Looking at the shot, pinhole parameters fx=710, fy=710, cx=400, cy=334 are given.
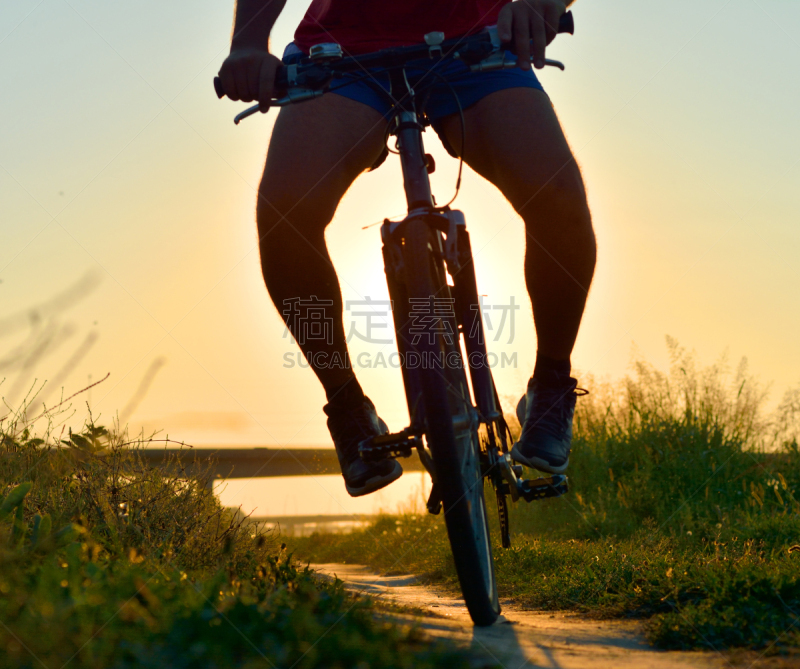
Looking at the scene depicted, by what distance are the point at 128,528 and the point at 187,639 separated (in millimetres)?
1750

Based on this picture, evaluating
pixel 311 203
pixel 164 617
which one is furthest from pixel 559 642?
pixel 311 203

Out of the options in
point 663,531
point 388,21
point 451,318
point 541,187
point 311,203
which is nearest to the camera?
point 451,318

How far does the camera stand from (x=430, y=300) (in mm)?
2273

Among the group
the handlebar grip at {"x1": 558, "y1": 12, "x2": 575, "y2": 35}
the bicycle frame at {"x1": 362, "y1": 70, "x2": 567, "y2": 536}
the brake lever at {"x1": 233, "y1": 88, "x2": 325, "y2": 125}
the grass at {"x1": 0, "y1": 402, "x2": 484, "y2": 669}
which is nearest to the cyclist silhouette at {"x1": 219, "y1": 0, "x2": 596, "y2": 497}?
the bicycle frame at {"x1": 362, "y1": 70, "x2": 567, "y2": 536}

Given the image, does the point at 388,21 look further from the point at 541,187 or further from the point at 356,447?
the point at 356,447

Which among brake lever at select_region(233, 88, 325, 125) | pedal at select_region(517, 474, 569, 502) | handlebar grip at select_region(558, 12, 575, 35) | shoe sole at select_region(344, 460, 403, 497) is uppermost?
handlebar grip at select_region(558, 12, 575, 35)

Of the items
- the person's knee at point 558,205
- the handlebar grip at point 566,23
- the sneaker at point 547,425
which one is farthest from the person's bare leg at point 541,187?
the handlebar grip at point 566,23

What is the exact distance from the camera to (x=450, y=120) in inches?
111

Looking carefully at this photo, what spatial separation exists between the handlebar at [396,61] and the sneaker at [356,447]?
1154 millimetres

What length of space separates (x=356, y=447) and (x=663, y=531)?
2851 millimetres

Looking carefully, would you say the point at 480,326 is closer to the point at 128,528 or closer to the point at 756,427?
the point at 128,528

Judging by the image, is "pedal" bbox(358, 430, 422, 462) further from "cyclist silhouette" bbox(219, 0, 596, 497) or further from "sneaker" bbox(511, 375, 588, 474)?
"sneaker" bbox(511, 375, 588, 474)

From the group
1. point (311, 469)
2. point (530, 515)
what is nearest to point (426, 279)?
point (530, 515)

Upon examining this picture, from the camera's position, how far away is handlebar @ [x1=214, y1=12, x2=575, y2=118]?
2211 mm
